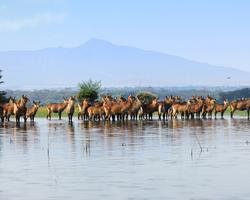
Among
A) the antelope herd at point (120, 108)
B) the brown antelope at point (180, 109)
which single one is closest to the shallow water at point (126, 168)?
the antelope herd at point (120, 108)

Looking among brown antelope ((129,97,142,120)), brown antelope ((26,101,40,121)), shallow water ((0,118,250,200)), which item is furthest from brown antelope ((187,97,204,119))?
shallow water ((0,118,250,200))

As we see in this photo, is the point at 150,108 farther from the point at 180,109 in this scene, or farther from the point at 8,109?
the point at 8,109

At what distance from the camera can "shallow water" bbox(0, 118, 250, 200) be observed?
1875 centimetres

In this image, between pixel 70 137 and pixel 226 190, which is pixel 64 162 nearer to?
pixel 226 190

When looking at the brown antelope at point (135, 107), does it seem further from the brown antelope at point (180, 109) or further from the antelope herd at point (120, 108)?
the brown antelope at point (180, 109)

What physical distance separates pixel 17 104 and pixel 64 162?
117ft

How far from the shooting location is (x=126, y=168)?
23219mm

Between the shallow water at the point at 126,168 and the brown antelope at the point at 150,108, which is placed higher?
the brown antelope at the point at 150,108

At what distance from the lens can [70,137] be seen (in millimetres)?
37875

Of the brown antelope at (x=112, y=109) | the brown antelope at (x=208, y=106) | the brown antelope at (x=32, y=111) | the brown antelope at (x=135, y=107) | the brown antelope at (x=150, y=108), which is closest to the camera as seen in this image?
the brown antelope at (x=112, y=109)

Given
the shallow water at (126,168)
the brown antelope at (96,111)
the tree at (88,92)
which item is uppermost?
the tree at (88,92)

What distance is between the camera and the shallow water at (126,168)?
18750 millimetres

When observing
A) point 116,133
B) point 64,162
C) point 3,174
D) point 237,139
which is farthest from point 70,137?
point 3,174

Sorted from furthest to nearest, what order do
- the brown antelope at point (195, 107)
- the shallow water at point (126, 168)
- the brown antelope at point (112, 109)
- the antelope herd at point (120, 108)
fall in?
the brown antelope at point (195, 107), the antelope herd at point (120, 108), the brown antelope at point (112, 109), the shallow water at point (126, 168)
